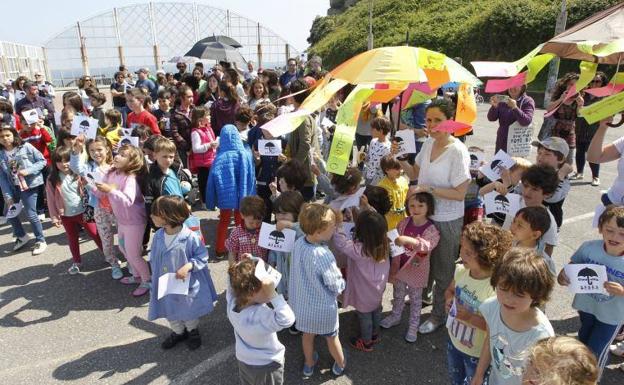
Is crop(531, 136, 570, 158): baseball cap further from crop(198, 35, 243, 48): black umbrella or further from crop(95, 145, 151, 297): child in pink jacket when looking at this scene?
crop(198, 35, 243, 48): black umbrella

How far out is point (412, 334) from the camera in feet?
11.2

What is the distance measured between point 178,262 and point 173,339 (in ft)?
2.44

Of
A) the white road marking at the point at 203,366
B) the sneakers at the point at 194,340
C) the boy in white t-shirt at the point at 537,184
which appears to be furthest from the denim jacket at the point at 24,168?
the boy in white t-shirt at the point at 537,184

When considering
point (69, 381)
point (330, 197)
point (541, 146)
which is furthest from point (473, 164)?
point (69, 381)

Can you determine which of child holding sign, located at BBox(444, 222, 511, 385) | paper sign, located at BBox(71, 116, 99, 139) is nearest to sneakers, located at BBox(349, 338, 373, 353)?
child holding sign, located at BBox(444, 222, 511, 385)

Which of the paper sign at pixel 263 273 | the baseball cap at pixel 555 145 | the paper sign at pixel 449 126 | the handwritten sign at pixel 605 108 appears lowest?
the paper sign at pixel 263 273

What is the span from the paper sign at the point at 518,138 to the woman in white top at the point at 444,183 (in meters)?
2.15

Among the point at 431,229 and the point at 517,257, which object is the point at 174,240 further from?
the point at 517,257

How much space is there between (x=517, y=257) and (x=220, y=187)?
134 inches

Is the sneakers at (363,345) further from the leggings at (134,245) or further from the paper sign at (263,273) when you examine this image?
the leggings at (134,245)

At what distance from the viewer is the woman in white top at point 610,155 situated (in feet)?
10.6

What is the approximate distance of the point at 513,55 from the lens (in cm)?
2053

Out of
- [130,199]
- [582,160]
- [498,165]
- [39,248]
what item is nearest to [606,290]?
[498,165]

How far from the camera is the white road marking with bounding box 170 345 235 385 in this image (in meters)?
3.09
